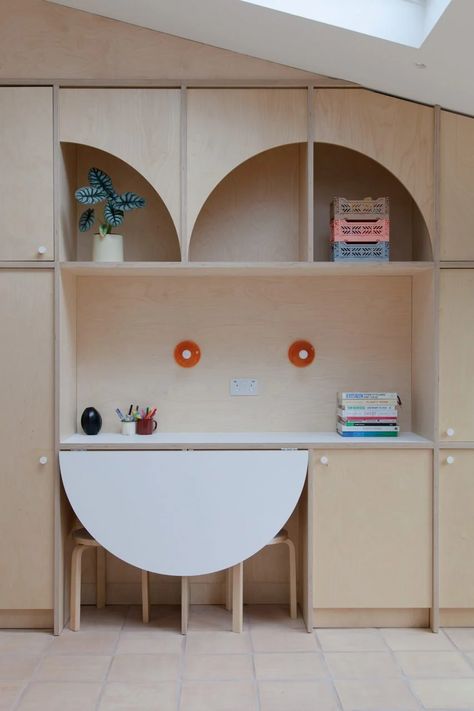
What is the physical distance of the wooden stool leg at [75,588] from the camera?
284cm

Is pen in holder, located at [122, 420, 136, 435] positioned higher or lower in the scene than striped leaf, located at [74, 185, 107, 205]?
lower

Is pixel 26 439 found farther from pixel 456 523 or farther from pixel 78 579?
pixel 456 523

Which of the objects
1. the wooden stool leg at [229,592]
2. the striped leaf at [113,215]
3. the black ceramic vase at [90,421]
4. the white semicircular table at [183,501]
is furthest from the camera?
the wooden stool leg at [229,592]

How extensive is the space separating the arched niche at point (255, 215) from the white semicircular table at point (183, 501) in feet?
3.14

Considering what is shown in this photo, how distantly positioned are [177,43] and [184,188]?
0.59 m

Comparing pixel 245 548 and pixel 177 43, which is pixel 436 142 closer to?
pixel 177 43

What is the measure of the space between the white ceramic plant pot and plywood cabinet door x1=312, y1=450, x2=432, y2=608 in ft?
3.83

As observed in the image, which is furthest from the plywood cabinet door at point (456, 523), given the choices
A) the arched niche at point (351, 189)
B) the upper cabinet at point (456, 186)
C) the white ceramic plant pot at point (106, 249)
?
the white ceramic plant pot at point (106, 249)

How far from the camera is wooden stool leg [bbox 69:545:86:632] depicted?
2.84m

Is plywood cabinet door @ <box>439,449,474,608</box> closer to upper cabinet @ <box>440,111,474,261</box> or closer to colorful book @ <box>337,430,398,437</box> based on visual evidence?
colorful book @ <box>337,430,398,437</box>

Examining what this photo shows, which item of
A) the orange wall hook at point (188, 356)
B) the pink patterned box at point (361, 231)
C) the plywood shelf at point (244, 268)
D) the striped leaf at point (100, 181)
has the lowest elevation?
the orange wall hook at point (188, 356)

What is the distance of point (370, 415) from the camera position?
2.95m

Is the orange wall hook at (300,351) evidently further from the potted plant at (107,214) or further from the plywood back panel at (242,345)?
the potted plant at (107,214)

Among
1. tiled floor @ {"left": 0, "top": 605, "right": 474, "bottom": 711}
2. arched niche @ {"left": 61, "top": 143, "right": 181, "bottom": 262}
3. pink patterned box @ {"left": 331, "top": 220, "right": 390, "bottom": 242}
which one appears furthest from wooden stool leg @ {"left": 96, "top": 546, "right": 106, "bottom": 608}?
pink patterned box @ {"left": 331, "top": 220, "right": 390, "bottom": 242}
